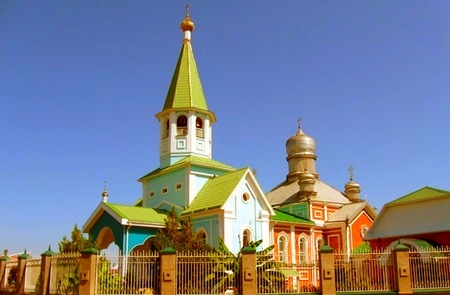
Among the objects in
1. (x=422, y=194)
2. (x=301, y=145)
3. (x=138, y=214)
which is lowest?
(x=138, y=214)

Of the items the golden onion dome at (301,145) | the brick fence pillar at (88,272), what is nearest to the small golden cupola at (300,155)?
the golden onion dome at (301,145)

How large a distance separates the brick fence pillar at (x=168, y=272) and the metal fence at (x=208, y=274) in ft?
0.82

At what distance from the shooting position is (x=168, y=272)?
1552 centimetres

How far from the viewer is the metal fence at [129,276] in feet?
51.2

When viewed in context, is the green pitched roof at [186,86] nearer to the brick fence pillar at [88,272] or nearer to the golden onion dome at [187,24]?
the golden onion dome at [187,24]

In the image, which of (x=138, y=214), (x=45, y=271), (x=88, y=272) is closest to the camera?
(x=88, y=272)

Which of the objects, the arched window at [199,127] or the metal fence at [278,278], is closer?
the metal fence at [278,278]

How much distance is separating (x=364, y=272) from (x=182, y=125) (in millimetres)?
14747

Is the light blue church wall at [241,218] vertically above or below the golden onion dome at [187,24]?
below

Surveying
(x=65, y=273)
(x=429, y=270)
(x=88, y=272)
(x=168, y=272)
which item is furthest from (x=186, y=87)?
(x=429, y=270)

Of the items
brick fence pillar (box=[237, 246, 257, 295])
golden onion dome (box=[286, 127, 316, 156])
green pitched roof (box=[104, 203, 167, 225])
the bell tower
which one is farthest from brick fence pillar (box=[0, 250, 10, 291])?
golden onion dome (box=[286, 127, 316, 156])

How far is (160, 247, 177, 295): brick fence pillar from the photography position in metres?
15.4

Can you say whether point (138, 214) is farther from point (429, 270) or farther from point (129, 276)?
point (429, 270)

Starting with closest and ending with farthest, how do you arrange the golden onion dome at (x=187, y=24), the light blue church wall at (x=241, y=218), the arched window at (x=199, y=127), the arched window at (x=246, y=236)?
the light blue church wall at (x=241, y=218) < the arched window at (x=246, y=236) < the arched window at (x=199, y=127) < the golden onion dome at (x=187, y=24)
